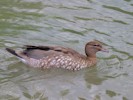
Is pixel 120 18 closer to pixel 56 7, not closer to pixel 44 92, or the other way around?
pixel 56 7

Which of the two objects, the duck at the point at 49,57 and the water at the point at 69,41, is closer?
the water at the point at 69,41

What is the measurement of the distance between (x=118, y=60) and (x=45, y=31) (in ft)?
7.53

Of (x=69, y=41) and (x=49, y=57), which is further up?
(x=49, y=57)

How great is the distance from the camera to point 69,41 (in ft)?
45.5

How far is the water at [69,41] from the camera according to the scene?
11.4 m

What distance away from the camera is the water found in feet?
37.3

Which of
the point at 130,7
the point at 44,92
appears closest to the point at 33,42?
the point at 44,92

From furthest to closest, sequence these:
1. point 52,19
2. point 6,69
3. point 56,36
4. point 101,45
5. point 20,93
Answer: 1. point 52,19
2. point 56,36
3. point 101,45
4. point 6,69
5. point 20,93

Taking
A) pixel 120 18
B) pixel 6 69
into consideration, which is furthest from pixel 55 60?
pixel 120 18

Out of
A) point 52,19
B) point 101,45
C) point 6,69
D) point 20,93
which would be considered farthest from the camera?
point 52,19

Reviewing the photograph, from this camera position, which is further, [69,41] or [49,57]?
[69,41]

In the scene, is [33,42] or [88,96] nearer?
[88,96]

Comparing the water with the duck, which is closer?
the water

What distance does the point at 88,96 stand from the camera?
36.9 feet
